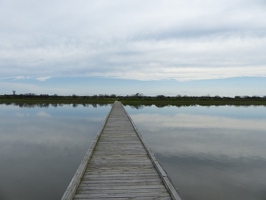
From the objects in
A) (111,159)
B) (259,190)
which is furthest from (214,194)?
(111,159)

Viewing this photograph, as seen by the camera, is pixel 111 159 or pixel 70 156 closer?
pixel 111 159

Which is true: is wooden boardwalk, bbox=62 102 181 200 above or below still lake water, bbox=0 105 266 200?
above

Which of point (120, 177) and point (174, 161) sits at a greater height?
point (120, 177)

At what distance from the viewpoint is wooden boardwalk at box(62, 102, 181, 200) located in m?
4.63

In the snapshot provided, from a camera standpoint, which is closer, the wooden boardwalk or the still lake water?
the wooden boardwalk

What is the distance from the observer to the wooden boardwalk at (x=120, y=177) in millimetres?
4629

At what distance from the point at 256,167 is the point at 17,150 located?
968 centimetres

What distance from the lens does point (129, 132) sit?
11.4m

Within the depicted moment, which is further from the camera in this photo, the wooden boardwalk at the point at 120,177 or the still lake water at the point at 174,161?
the still lake water at the point at 174,161

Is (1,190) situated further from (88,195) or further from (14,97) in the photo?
(14,97)

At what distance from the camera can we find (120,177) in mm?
5520

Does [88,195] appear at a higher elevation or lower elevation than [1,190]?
higher

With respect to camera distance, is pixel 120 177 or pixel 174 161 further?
pixel 174 161

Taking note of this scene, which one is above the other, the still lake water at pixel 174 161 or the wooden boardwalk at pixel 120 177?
the wooden boardwalk at pixel 120 177
